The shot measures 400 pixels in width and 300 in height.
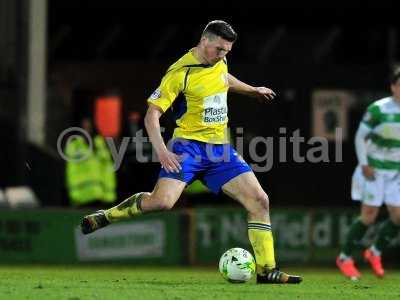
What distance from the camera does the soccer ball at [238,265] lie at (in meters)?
9.53

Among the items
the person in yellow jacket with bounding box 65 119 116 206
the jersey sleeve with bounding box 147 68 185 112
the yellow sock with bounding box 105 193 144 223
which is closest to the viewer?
the jersey sleeve with bounding box 147 68 185 112

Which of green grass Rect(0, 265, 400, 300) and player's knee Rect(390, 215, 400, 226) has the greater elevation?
player's knee Rect(390, 215, 400, 226)

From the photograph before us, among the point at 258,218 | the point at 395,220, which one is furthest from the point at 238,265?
the point at 395,220

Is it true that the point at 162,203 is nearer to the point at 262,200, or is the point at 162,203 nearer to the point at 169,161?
the point at 169,161

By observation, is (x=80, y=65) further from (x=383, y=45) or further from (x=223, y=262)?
(x=223, y=262)

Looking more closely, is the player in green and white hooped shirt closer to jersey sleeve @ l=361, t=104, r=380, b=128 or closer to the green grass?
jersey sleeve @ l=361, t=104, r=380, b=128

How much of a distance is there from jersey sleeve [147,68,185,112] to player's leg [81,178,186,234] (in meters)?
0.61

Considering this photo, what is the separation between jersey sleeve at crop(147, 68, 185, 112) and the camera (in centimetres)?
924

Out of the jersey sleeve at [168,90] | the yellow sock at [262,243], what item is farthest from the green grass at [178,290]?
the jersey sleeve at [168,90]

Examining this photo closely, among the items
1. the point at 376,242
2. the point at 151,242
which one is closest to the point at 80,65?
the point at 151,242

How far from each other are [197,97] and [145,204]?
36.3 inches

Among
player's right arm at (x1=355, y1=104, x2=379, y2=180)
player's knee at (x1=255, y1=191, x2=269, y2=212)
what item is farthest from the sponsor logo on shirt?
player's right arm at (x1=355, y1=104, x2=379, y2=180)

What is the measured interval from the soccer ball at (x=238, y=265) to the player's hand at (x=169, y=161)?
2.83ft

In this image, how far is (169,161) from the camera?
30.0 feet
